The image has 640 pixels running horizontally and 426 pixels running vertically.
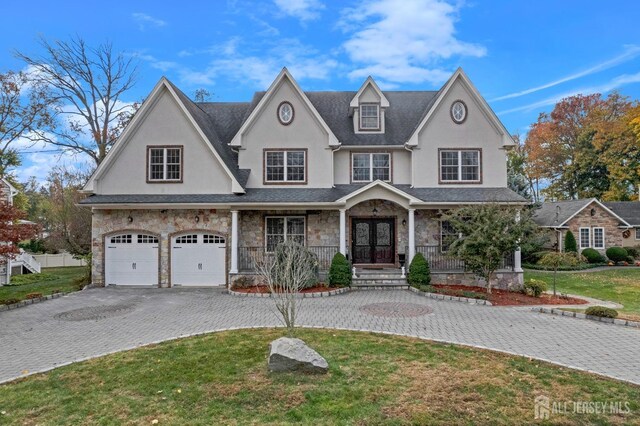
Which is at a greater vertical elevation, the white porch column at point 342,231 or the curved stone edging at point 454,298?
the white porch column at point 342,231

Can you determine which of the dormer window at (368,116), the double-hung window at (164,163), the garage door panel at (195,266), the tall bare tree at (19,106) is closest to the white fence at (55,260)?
the tall bare tree at (19,106)

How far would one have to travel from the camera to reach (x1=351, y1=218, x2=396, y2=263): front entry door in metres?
18.0

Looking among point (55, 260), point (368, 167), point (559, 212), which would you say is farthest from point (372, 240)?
point (55, 260)

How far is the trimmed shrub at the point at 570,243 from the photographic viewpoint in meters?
27.2

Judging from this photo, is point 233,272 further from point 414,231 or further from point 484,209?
point 484,209

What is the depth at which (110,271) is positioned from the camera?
16.9 metres

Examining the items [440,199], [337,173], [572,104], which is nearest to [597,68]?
[440,199]

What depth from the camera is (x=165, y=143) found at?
16953 mm

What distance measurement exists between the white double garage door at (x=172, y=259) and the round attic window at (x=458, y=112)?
1256 cm

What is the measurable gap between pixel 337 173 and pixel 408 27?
281 inches

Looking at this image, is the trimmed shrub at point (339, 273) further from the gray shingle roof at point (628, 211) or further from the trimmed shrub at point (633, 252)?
the gray shingle roof at point (628, 211)

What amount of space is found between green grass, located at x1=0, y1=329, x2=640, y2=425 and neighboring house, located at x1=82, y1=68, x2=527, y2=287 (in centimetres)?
918

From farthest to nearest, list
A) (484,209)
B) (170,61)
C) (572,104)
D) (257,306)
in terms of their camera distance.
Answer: (572,104), (170,61), (484,209), (257,306)

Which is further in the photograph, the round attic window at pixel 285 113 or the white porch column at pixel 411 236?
the round attic window at pixel 285 113
